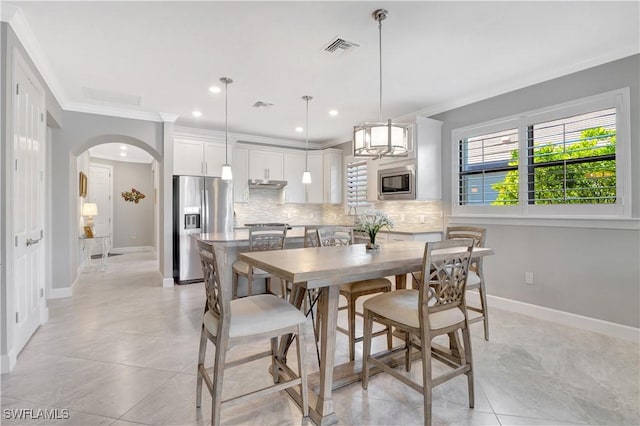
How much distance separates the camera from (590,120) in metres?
3.17

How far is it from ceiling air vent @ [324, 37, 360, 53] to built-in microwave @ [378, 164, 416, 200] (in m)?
2.00

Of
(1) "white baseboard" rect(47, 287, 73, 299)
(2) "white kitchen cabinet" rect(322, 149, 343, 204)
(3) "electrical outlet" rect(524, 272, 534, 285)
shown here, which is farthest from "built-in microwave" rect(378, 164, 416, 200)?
(1) "white baseboard" rect(47, 287, 73, 299)

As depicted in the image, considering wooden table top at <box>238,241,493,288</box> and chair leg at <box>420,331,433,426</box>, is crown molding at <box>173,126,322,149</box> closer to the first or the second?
wooden table top at <box>238,241,493,288</box>

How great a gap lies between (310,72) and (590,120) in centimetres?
275

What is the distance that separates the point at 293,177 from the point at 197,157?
1.81 metres

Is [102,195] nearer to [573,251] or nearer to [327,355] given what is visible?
[327,355]

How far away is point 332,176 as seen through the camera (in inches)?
245

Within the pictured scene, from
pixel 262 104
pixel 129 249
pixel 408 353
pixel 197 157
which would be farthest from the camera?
pixel 129 249

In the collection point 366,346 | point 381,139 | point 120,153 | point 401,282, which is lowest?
point 366,346

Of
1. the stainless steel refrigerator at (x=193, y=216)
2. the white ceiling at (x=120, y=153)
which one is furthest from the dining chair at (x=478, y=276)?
the white ceiling at (x=120, y=153)

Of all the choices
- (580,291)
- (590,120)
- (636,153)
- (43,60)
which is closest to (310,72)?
(43,60)

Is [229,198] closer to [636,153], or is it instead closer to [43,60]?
[43,60]

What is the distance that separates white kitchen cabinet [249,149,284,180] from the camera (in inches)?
234

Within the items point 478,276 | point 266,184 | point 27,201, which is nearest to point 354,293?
point 478,276
